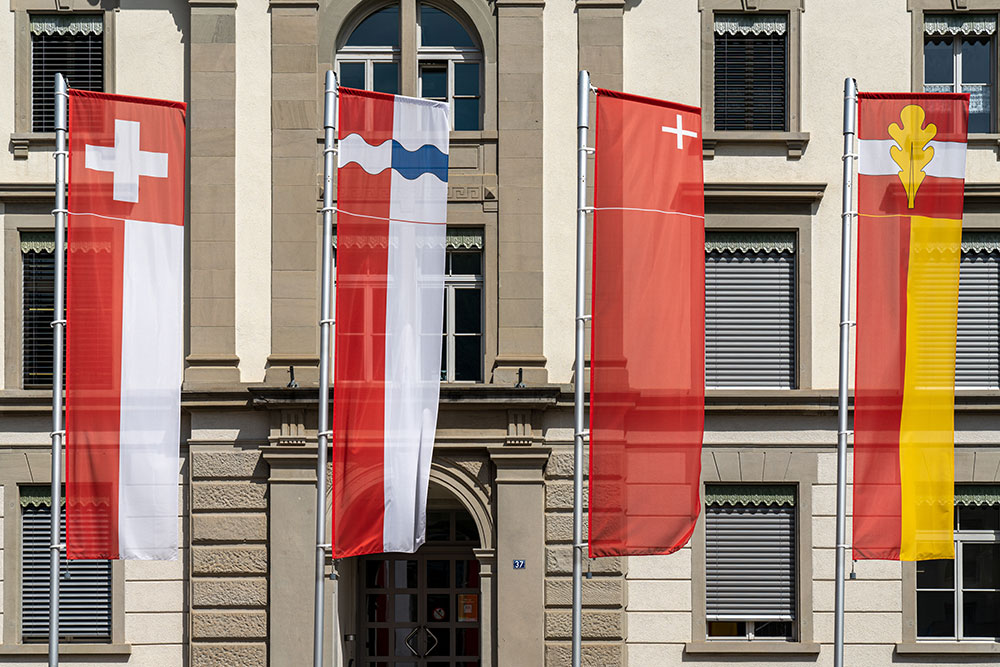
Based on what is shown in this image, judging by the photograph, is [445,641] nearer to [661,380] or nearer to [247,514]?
[247,514]

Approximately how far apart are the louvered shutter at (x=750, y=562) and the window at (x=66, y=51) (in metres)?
10.8

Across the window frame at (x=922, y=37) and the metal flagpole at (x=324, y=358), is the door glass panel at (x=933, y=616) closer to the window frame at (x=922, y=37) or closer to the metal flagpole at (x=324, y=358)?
the window frame at (x=922, y=37)

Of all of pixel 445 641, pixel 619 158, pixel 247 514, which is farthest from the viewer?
pixel 445 641

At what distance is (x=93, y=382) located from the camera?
14.4m

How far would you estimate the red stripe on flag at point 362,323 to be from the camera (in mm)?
13930

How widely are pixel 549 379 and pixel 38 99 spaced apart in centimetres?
830

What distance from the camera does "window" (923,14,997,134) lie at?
1880 centimetres

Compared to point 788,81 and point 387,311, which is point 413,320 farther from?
point 788,81

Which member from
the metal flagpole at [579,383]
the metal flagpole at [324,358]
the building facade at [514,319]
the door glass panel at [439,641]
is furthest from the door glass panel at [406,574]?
the metal flagpole at [579,383]

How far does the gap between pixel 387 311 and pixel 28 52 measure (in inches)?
316

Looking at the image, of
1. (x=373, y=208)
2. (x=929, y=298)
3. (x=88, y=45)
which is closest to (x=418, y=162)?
(x=373, y=208)

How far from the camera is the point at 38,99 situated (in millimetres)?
18703

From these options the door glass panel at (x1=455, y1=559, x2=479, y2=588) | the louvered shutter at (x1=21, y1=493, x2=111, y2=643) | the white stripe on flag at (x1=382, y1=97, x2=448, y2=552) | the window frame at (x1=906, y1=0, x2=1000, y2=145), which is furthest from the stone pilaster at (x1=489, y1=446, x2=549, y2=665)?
the window frame at (x1=906, y1=0, x2=1000, y2=145)

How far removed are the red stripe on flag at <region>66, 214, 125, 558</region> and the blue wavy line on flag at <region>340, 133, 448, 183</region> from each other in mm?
2704
